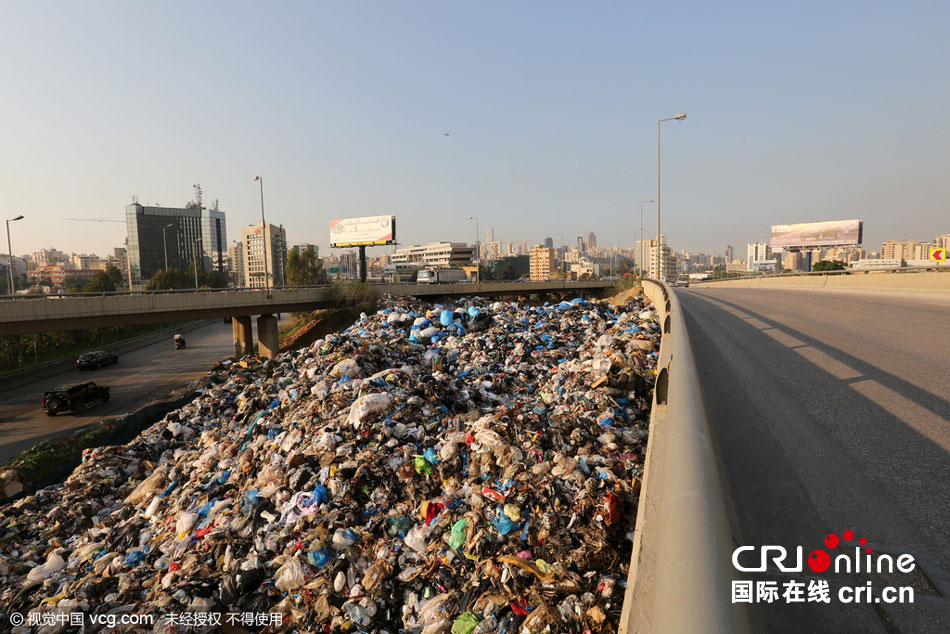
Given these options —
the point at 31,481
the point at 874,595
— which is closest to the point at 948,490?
the point at 874,595

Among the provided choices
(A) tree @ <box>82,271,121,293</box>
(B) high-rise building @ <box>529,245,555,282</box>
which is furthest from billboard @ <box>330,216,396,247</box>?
(B) high-rise building @ <box>529,245,555,282</box>

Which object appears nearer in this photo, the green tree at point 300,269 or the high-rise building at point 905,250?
the green tree at point 300,269

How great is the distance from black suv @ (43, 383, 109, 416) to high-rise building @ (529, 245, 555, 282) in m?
137

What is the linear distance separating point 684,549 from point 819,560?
1.59 m

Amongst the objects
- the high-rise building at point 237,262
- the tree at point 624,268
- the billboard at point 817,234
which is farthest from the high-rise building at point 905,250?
the high-rise building at point 237,262

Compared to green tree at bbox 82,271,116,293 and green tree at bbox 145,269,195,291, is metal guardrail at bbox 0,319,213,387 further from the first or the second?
green tree at bbox 145,269,195,291

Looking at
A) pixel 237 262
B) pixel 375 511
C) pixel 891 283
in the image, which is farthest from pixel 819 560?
pixel 237 262

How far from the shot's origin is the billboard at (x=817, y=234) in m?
44.6

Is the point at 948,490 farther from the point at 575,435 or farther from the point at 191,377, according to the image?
the point at 191,377

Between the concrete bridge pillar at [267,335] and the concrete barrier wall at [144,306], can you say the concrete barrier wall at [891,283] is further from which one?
the concrete bridge pillar at [267,335]

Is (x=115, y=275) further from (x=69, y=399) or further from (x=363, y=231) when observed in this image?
(x=69, y=399)

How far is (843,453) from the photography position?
3.29 meters

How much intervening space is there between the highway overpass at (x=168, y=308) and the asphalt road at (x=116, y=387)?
319 cm

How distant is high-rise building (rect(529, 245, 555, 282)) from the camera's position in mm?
151650
